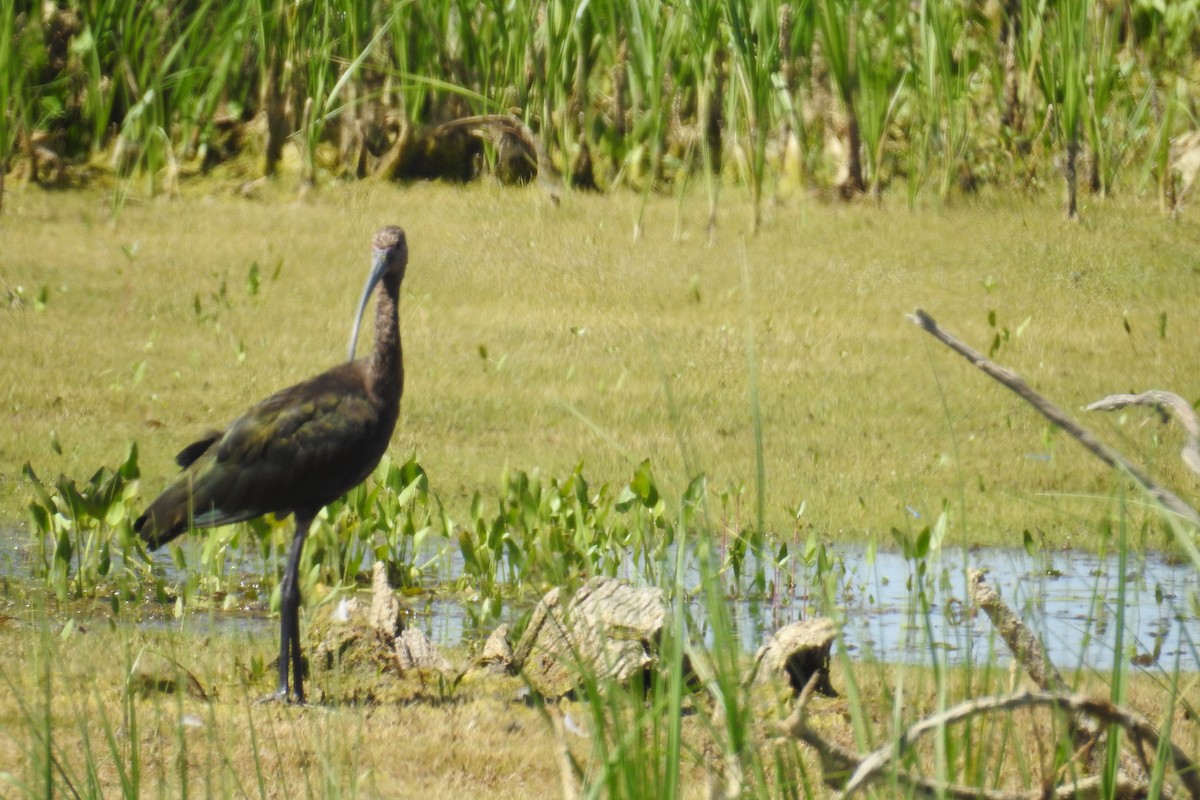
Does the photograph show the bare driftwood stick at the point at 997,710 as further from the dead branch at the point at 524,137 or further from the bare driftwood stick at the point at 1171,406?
the dead branch at the point at 524,137

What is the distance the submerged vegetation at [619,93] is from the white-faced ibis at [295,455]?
5519 millimetres

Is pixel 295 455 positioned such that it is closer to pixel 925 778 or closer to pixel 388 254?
pixel 388 254

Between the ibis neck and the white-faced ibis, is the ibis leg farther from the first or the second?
the ibis neck

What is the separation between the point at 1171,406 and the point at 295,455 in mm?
2842

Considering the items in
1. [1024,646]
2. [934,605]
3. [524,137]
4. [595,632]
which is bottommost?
[934,605]

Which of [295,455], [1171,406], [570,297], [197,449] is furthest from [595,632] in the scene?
[570,297]

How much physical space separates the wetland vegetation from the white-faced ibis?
40 cm

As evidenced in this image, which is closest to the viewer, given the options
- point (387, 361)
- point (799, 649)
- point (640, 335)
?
point (799, 649)

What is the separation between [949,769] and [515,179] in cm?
956

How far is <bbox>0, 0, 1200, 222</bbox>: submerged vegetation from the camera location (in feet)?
34.8

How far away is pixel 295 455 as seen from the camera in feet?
16.3

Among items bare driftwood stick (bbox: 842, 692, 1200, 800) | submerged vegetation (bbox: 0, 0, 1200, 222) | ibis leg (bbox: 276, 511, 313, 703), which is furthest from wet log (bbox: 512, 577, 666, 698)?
submerged vegetation (bbox: 0, 0, 1200, 222)

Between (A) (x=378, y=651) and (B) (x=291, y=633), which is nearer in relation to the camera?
(B) (x=291, y=633)

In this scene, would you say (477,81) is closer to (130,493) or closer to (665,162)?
(665,162)
